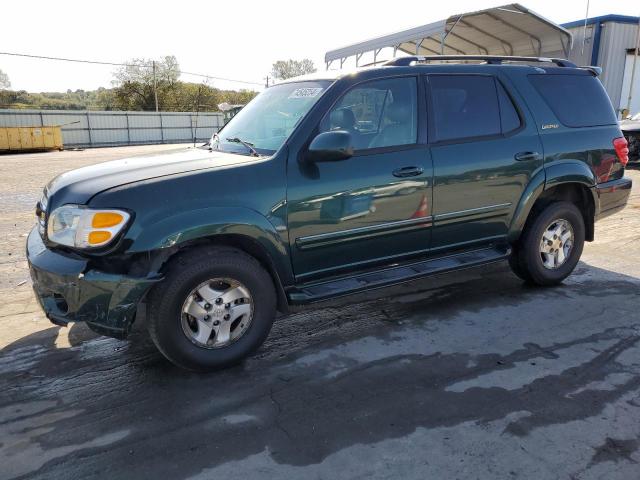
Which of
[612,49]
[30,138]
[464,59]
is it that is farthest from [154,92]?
[464,59]

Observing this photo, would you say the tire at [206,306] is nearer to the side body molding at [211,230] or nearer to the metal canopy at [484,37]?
the side body molding at [211,230]

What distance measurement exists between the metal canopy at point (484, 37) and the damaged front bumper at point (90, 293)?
1645 centimetres

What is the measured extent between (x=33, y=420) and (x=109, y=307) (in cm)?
72

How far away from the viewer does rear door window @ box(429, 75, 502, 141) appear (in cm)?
412

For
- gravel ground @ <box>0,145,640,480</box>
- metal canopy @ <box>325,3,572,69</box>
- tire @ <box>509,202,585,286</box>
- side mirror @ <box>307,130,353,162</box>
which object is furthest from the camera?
Answer: metal canopy @ <box>325,3,572,69</box>

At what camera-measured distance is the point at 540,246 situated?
15.6 ft

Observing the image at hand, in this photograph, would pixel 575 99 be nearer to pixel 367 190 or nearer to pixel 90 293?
pixel 367 190

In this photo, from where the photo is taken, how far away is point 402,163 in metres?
3.83

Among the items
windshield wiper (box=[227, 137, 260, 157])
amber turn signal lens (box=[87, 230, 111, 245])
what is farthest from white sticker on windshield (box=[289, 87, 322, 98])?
amber turn signal lens (box=[87, 230, 111, 245])

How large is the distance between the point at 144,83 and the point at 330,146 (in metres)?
53.5

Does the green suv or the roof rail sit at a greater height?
the roof rail

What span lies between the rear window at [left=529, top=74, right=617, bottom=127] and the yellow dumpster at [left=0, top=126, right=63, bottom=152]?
1278 inches

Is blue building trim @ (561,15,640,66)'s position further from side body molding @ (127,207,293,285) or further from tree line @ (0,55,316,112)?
tree line @ (0,55,316,112)

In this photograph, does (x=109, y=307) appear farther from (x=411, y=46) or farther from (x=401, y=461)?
(x=411, y=46)
